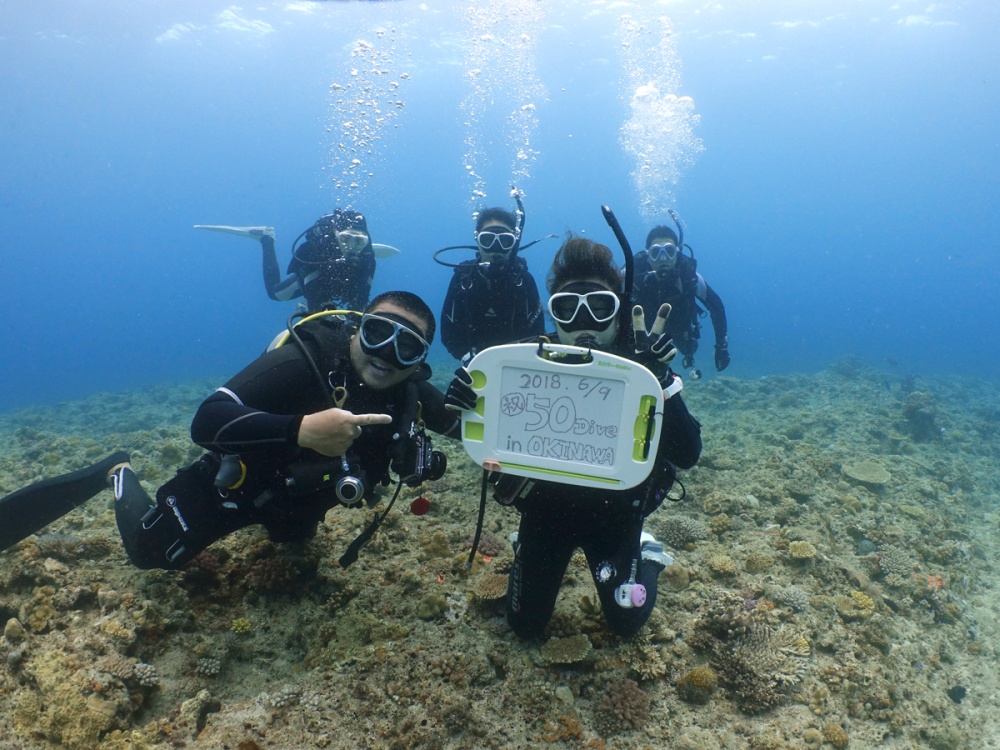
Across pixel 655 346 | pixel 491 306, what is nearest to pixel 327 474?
pixel 655 346

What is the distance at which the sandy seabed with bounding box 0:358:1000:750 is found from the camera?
127 inches

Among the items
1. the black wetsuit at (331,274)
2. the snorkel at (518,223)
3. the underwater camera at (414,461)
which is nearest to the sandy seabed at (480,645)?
the underwater camera at (414,461)

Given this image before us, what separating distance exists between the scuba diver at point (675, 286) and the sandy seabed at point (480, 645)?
4.37m

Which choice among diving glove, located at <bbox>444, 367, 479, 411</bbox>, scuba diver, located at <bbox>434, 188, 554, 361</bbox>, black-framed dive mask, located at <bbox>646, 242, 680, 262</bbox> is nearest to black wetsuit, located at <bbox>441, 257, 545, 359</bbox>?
scuba diver, located at <bbox>434, 188, 554, 361</bbox>

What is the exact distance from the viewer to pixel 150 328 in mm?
162125

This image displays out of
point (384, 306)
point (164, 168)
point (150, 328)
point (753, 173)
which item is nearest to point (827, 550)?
point (384, 306)

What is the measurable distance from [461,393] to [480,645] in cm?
233

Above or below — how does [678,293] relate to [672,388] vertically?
above

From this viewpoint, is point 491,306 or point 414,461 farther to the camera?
point 491,306

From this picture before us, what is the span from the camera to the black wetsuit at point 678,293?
32.0 ft

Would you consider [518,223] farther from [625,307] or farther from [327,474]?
[327,474]

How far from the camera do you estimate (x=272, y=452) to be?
3.34 m

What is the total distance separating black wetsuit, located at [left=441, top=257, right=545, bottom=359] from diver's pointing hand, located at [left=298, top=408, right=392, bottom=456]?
4941mm

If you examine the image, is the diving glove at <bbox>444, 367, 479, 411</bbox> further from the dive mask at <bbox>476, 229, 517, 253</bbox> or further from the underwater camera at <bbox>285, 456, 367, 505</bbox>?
the dive mask at <bbox>476, 229, 517, 253</bbox>
